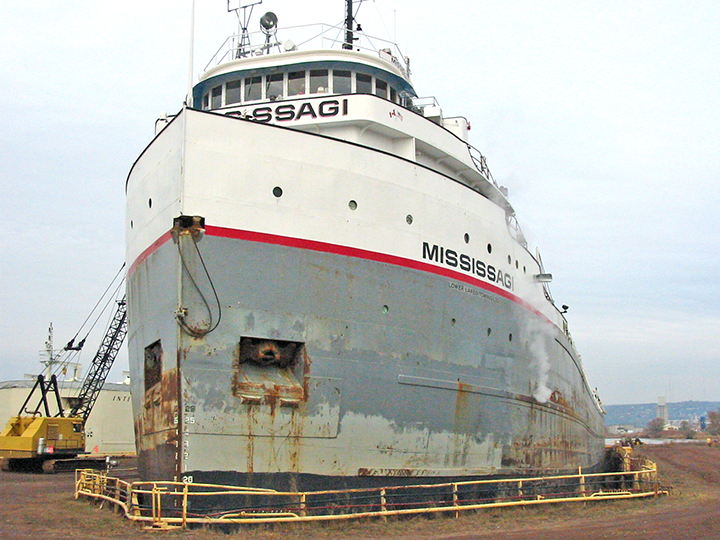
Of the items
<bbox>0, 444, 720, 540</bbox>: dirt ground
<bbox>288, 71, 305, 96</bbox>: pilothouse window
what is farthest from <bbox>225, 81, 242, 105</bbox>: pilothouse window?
<bbox>0, 444, 720, 540</bbox>: dirt ground

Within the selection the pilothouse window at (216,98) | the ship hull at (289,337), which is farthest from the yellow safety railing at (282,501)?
the pilothouse window at (216,98)

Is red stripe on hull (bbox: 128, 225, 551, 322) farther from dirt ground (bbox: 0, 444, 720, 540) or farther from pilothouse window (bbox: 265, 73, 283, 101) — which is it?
pilothouse window (bbox: 265, 73, 283, 101)

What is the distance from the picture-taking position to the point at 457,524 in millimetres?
11914

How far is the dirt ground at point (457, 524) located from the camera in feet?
33.3

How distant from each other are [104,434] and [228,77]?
25.2 metres

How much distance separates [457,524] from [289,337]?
4.25 meters

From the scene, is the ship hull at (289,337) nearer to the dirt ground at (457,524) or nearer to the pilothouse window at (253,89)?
the dirt ground at (457,524)

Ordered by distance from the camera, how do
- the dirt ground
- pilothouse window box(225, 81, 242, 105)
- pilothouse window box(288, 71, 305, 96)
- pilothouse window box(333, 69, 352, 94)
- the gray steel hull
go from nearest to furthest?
1. the dirt ground
2. the gray steel hull
3. pilothouse window box(288, 71, 305, 96)
4. pilothouse window box(333, 69, 352, 94)
5. pilothouse window box(225, 81, 242, 105)

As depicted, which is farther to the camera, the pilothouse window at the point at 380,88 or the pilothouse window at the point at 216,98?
the pilothouse window at the point at 380,88

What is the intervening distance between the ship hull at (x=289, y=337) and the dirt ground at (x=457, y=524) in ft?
2.92

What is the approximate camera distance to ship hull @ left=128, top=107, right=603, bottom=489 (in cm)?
1088

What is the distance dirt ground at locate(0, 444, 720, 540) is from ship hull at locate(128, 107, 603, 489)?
891 mm

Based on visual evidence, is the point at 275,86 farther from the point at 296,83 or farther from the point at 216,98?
the point at 216,98

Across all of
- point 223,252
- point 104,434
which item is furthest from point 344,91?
point 104,434
